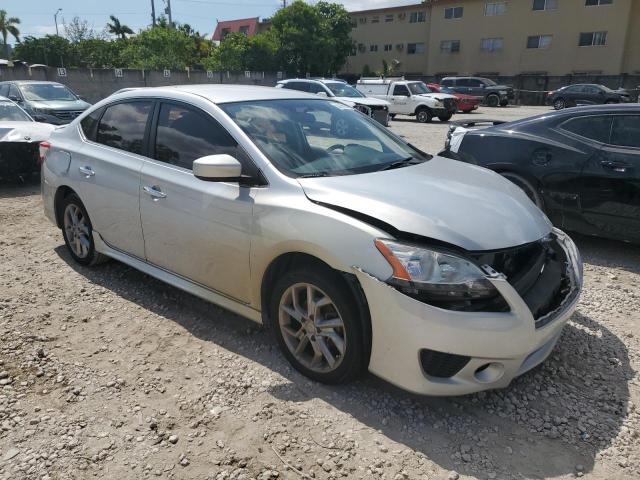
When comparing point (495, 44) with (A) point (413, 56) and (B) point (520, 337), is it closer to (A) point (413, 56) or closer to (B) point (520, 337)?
(A) point (413, 56)

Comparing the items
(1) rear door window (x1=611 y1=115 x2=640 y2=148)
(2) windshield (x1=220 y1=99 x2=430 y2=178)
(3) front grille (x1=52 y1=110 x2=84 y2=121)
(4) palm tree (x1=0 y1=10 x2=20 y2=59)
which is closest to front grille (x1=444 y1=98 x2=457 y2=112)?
(3) front grille (x1=52 y1=110 x2=84 y2=121)

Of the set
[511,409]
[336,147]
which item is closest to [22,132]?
[336,147]

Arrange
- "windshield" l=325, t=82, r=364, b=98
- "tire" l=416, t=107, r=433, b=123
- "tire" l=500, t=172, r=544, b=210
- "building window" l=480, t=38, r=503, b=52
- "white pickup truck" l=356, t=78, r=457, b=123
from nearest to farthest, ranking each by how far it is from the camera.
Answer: "tire" l=500, t=172, r=544, b=210
"windshield" l=325, t=82, r=364, b=98
"white pickup truck" l=356, t=78, r=457, b=123
"tire" l=416, t=107, r=433, b=123
"building window" l=480, t=38, r=503, b=52

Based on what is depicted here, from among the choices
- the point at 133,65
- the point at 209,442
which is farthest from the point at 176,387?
the point at 133,65

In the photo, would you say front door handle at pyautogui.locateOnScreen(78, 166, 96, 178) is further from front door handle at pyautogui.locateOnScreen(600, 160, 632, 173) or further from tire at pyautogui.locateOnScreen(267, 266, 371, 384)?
front door handle at pyautogui.locateOnScreen(600, 160, 632, 173)

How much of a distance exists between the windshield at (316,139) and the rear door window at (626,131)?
92.9 inches

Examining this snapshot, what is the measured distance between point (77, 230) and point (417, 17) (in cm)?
5299

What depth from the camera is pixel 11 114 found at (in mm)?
9188

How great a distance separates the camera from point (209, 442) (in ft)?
8.50

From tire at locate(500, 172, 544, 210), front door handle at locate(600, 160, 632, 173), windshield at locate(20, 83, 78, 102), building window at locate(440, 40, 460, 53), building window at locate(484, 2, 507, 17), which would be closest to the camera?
front door handle at locate(600, 160, 632, 173)

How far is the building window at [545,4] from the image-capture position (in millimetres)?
41656

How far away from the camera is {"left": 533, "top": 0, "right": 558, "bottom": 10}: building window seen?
137 ft

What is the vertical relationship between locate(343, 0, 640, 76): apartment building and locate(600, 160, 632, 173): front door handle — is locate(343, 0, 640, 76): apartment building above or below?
above

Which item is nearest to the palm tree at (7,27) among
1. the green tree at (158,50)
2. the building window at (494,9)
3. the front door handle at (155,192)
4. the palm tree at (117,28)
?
the palm tree at (117,28)
